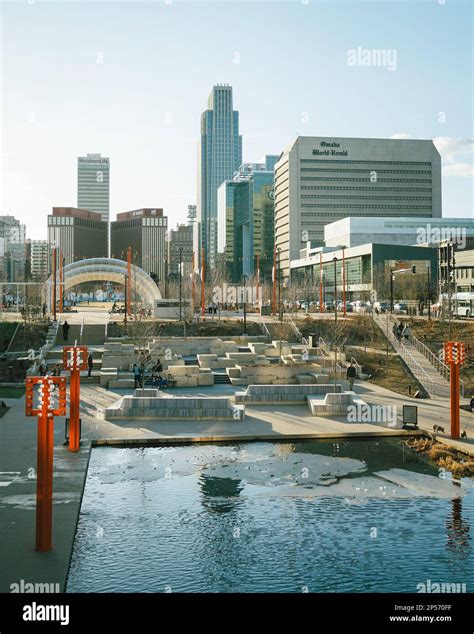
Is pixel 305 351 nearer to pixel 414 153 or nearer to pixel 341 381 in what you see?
pixel 341 381

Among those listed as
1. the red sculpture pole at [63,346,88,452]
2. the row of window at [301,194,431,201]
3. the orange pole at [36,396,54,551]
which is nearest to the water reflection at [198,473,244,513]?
the orange pole at [36,396,54,551]

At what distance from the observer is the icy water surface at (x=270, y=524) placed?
1066 cm

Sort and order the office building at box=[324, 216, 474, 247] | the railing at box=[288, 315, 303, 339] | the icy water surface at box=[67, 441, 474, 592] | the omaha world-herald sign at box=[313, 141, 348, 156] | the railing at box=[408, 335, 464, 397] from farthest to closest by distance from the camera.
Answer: the omaha world-herald sign at box=[313, 141, 348, 156] < the office building at box=[324, 216, 474, 247] < the railing at box=[288, 315, 303, 339] < the railing at box=[408, 335, 464, 397] < the icy water surface at box=[67, 441, 474, 592]

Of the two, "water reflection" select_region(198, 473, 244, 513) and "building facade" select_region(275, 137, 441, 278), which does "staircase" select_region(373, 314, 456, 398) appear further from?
"building facade" select_region(275, 137, 441, 278)

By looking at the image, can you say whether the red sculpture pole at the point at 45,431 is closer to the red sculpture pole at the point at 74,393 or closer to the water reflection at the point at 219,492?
the water reflection at the point at 219,492

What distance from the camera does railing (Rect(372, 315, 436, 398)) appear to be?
29.3 meters

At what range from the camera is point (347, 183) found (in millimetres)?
149000

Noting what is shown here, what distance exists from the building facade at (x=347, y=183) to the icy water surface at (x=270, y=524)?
429 ft

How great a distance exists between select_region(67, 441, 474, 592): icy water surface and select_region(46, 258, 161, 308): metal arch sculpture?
1753 inches

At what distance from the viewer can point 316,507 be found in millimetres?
13781

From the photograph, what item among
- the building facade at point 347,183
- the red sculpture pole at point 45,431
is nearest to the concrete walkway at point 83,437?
the red sculpture pole at point 45,431

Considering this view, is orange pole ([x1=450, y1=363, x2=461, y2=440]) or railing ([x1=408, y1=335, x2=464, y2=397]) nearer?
orange pole ([x1=450, y1=363, x2=461, y2=440])

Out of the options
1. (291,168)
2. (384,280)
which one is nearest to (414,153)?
(291,168)

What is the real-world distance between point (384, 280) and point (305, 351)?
46.1 metres
